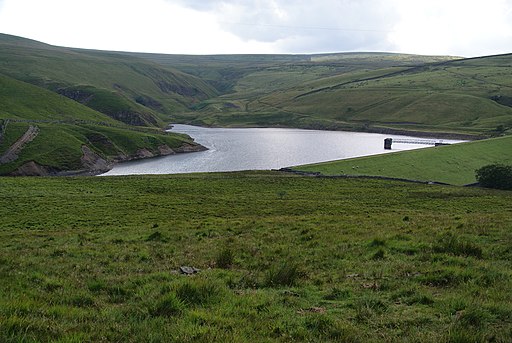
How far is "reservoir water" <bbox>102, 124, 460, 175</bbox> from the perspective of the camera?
115312 millimetres

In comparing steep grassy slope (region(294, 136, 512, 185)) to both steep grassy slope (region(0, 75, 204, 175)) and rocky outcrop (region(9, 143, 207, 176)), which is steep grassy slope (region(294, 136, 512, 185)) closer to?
rocky outcrop (region(9, 143, 207, 176))

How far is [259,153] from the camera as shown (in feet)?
459

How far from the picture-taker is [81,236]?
2595 centimetres

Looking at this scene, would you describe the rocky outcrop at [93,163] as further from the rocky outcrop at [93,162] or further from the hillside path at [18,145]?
the hillside path at [18,145]

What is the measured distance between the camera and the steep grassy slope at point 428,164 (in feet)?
269

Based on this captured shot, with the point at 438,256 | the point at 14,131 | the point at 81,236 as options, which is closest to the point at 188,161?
the point at 14,131

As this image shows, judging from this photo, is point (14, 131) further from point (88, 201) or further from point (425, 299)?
point (425, 299)

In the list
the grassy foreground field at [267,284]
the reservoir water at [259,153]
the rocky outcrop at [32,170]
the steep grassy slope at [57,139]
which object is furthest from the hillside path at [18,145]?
the grassy foreground field at [267,284]

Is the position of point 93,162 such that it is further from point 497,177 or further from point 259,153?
point 497,177

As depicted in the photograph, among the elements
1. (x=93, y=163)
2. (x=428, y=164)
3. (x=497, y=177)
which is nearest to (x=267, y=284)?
(x=497, y=177)

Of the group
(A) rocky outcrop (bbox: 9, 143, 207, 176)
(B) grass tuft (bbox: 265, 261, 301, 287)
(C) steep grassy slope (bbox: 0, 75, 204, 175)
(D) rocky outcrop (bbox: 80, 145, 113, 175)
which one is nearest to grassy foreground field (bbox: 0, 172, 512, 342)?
(B) grass tuft (bbox: 265, 261, 301, 287)

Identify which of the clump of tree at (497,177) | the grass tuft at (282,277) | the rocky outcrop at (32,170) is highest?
the grass tuft at (282,277)

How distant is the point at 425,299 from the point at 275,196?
4723 centimetres

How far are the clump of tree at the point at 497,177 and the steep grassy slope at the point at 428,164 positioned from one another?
552 centimetres
